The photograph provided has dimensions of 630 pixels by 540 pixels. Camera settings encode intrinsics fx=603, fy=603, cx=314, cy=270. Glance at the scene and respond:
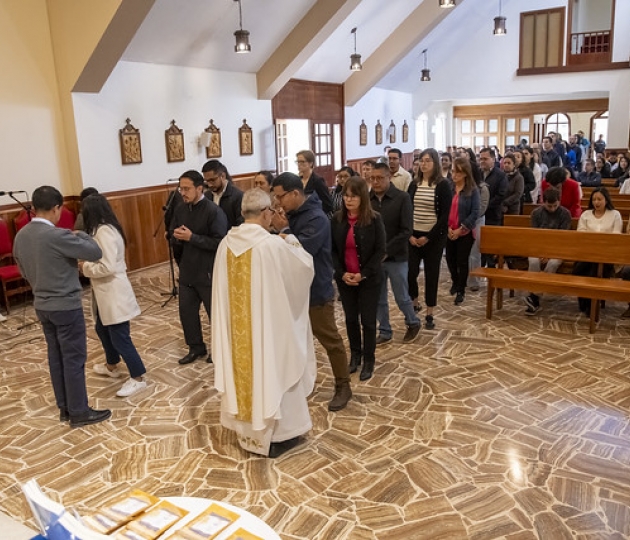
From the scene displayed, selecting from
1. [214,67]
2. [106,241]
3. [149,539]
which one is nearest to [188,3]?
[214,67]

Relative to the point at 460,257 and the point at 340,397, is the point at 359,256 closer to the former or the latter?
the point at 340,397

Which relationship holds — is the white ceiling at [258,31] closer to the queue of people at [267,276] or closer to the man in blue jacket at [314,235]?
the queue of people at [267,276]

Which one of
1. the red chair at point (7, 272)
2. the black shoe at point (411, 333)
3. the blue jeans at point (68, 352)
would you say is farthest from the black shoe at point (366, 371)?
the red chair at point (7, 272)

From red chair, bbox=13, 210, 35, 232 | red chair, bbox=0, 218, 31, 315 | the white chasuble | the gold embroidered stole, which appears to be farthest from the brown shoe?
red chair, bbox=13, 210, 35, 232

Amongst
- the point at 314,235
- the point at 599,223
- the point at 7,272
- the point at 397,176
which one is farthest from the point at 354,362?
the point at 7,272

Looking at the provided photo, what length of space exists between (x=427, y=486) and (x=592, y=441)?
109 centimetres

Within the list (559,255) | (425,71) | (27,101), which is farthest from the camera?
(425,71)

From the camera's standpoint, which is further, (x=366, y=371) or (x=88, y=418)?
(x=366, y=371)

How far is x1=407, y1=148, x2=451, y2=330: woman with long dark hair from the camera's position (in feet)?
17.5

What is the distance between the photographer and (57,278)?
3479 mm

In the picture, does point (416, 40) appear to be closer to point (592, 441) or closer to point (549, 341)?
point (549, 341)

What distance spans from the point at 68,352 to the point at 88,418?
1.67ft

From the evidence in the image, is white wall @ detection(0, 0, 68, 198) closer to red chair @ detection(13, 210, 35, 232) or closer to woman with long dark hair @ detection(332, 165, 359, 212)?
red chair @ detection(13, 210, 35, 232)

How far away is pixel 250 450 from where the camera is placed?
11.2 feet
